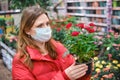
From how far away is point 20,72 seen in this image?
1886 millimetres

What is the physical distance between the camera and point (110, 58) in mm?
4117

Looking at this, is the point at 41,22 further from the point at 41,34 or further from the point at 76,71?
the point at 76,71

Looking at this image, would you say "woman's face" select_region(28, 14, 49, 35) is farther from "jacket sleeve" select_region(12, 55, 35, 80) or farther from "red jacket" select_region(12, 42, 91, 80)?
"jacket sleeve" select_region(12, 55, 35, 80)

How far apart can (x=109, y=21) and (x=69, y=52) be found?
4.60 meters

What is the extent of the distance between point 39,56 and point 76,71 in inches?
10.5

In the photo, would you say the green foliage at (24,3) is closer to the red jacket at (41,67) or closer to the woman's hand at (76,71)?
the red jacket at (41,67)

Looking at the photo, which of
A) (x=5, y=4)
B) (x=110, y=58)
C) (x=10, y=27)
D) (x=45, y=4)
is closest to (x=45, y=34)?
(x=110, y=58)

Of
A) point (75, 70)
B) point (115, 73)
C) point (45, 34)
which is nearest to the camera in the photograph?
point (75, 70)

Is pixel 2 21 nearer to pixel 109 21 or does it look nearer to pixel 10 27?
pixel 10 27

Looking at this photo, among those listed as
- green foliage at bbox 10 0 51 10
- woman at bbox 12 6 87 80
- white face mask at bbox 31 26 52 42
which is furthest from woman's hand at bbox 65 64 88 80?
green foliage at bbox 10 0 51 10

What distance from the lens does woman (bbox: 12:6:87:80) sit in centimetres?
188

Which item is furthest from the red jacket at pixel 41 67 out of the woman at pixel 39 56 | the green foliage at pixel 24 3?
the green foliage at pixel 24 3

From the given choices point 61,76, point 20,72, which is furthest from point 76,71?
point 20,72

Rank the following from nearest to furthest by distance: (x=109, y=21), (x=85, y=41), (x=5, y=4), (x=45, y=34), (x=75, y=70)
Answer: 1. (x=75, y=70)
2. (x=45, y=34)
3. (x=85, y=41)
4. (x=109, y=21)
5. (x=5, y=4)
